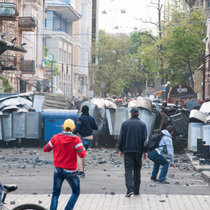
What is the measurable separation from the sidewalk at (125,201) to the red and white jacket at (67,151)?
1368mm

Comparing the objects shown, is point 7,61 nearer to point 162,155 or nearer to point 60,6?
point 162,155

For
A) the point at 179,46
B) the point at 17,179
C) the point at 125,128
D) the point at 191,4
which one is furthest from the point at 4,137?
the point at 191,4

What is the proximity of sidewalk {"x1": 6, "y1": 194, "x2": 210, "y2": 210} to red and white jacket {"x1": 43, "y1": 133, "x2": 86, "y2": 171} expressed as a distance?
1368mm

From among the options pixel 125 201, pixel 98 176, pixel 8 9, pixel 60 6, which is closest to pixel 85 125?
pixel 98 176

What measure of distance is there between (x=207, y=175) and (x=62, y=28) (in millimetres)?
70152

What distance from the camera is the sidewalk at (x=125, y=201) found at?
10.2m

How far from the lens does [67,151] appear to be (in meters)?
8.95

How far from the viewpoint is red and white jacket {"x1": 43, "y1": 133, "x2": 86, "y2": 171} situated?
8906 mm

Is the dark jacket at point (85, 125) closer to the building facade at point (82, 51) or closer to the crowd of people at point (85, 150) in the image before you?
the crowd of people at point (85, 150)

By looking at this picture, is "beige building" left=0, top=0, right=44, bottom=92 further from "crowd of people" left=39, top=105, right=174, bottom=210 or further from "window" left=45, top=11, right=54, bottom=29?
"crowd of people" left=39, top=105, right=174, bottom=210

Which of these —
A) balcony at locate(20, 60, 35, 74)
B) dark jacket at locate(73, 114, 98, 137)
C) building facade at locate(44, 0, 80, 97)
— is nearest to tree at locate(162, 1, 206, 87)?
balcony at locate(20, 60, 35, 74)

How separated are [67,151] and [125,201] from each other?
2345mm

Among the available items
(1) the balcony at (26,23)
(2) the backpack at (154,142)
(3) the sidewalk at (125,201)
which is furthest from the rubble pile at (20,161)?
(1) the balcony at (26,23)

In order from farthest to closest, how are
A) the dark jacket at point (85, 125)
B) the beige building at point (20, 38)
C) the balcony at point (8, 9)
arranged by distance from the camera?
the beige building at point (20, 38) → the balcony at point (8, 9) → the dark jacket at point (85, 125)
